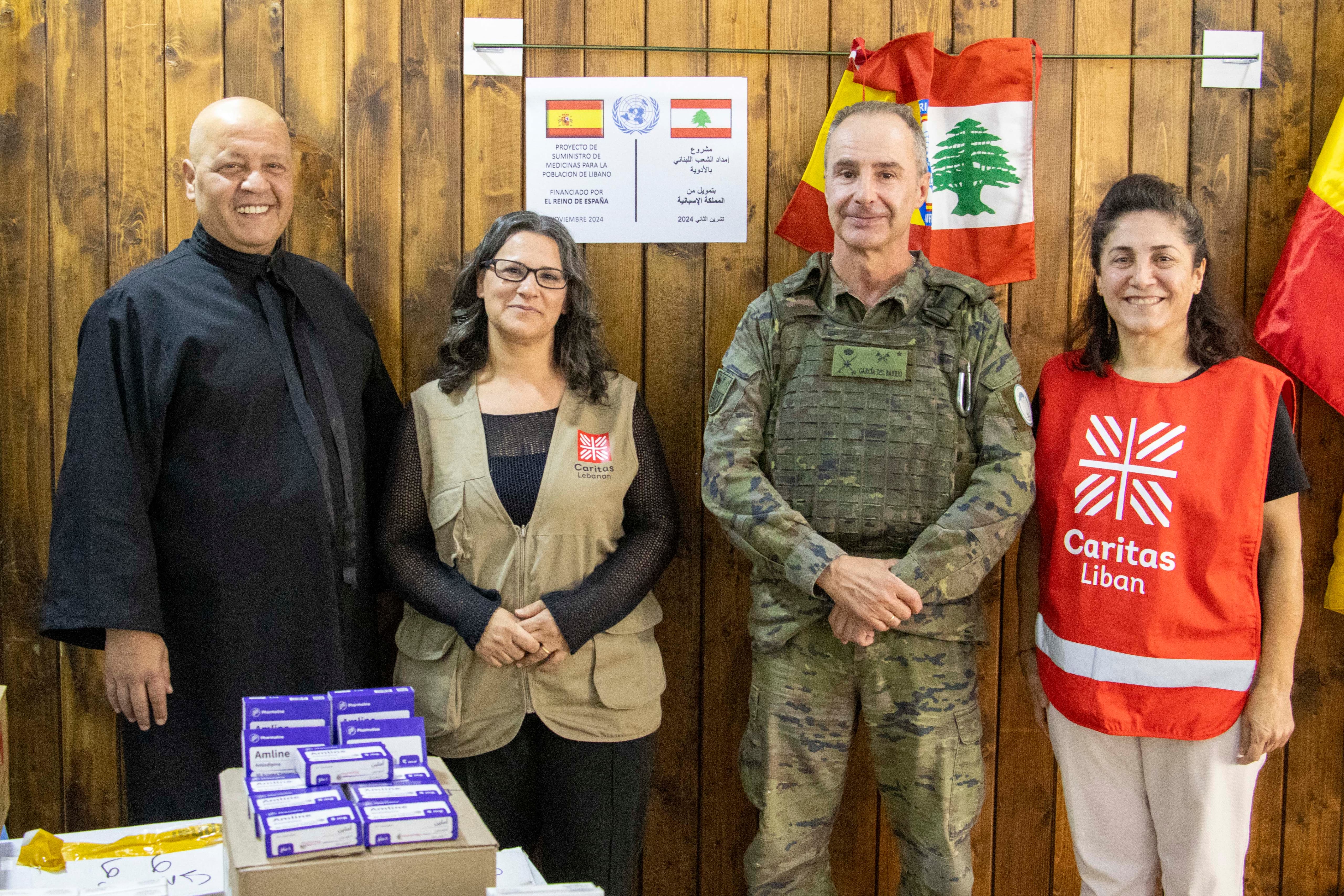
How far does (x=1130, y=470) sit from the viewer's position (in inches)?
76.1

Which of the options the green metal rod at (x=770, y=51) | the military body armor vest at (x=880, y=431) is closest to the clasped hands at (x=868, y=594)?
the military body armor vest at (x=880, y=431)

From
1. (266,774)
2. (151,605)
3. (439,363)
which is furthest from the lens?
(439,363)

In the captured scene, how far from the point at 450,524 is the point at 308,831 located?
994 millimetres

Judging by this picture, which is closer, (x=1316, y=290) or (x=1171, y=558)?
(x=1171, y=558)

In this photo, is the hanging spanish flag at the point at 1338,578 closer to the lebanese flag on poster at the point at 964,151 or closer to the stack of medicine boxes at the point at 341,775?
Answer: the lebanese flag on poster at the point at 964,151

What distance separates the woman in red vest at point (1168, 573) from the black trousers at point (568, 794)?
88 centimetres

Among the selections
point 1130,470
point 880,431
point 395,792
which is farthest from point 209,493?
point 1130,470

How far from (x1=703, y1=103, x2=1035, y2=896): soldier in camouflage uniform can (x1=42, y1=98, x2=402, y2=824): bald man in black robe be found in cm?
A: 80

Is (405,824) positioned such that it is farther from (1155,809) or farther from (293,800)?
(1155,809)

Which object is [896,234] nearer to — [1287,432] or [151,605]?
[1287,432]

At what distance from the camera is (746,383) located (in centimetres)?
203

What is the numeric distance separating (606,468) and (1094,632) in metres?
1.00

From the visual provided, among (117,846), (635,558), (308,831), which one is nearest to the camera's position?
(308,831)

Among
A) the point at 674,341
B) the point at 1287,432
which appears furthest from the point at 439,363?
the point at 1287,432
